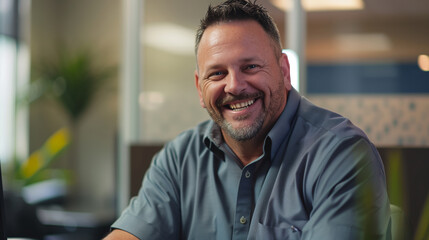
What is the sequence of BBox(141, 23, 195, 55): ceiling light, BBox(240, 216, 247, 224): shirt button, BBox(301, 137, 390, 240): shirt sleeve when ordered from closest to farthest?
BBox(301, 137, 390, 240): shirt sleeve < BBox(240, 216, 247, 224): shirt button < BBox(141, 23, 195, 55): ceiling light

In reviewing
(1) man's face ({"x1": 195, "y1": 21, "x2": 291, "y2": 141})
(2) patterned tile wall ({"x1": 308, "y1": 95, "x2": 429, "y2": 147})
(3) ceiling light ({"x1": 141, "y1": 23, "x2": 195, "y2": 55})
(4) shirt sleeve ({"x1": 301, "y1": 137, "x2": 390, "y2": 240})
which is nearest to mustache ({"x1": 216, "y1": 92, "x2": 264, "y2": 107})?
(1) man's face ({"x1": 195, "y1": 21, "x2": 291, "y2": 141})

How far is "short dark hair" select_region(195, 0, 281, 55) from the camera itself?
143 centimetres

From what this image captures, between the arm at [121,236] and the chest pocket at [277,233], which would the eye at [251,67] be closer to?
the chest pocket at [277,233]

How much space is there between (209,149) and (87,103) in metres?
5.56

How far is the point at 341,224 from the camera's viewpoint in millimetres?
1147

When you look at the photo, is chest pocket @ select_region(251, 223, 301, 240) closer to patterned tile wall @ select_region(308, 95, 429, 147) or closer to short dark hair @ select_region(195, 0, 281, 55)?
short dark hair @ select_region(195, 0, 281, 55)

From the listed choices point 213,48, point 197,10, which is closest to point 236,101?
point 213,48

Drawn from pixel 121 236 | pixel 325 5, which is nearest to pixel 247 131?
pixel 121 236

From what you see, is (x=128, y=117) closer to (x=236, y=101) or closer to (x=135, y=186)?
(x=135, y=186)

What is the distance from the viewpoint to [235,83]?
1.39 m

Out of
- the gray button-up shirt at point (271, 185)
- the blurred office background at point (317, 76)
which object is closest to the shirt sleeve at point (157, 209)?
the gray button-up shirt at point (271, 185)

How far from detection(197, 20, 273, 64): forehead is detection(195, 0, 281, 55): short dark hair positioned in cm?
1

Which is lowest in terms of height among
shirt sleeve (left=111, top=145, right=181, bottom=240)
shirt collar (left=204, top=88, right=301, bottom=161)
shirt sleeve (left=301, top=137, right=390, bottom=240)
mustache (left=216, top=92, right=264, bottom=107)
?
shirt sleeve (left=111, top=145, right=181, bottom=240)

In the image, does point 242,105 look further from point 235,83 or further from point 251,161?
point 251,161
